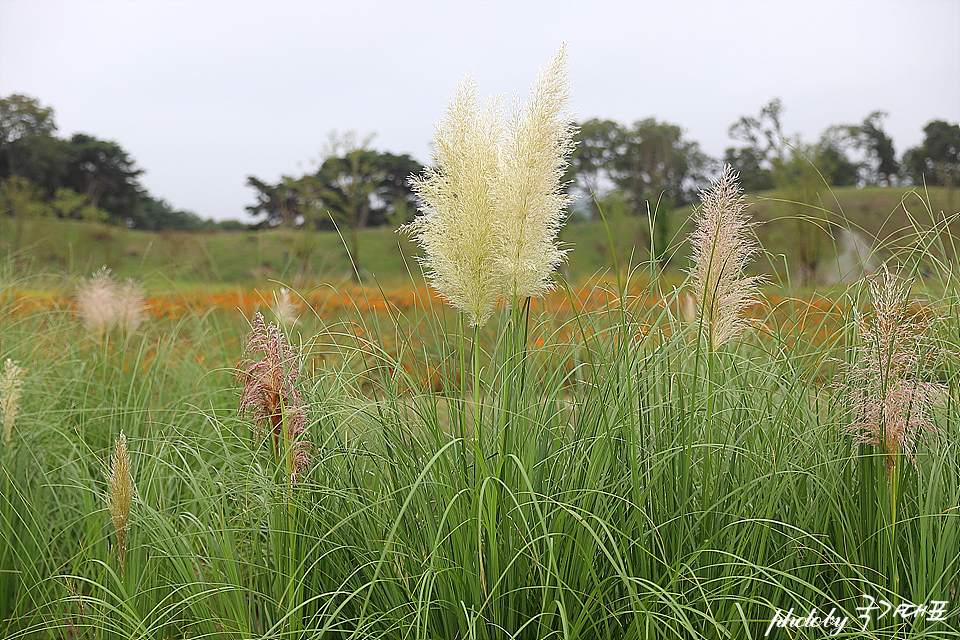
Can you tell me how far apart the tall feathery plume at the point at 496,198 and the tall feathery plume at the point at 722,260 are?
46 centimetres

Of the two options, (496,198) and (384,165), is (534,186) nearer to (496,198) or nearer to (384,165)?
(496,198)

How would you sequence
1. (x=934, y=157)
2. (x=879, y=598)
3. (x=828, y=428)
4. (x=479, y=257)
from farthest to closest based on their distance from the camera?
(x=934, y=157)
(x=828, y=428)
(x=879, y=598)
(x=479, y=257)

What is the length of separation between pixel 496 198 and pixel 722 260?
0.72 metres

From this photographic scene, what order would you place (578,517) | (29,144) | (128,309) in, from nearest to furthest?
(578,517), (128,309), (29,144)

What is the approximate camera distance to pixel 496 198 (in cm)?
187

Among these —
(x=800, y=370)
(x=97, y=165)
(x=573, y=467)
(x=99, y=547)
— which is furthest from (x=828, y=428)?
(x=97, y=165)

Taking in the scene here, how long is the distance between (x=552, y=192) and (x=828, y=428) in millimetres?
1438

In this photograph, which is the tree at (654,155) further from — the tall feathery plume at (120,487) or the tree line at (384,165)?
the tall feathery plume at (120,487)

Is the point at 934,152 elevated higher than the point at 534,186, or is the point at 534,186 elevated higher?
the point at 934,152

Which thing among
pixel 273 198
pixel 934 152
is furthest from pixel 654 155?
pixel 273 198

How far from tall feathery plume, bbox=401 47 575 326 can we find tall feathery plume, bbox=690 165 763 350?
46cm

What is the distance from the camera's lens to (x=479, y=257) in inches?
74.7

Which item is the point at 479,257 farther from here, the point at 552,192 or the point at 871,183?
the point at 871,183

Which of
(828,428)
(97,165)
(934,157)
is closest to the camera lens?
(828,428)
